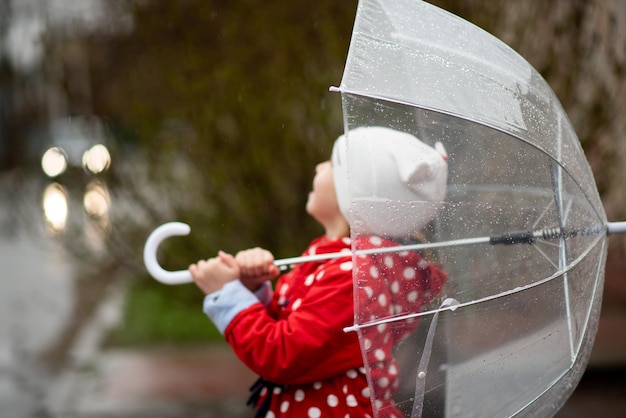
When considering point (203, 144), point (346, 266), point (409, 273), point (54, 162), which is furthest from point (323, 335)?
point (54, 162)

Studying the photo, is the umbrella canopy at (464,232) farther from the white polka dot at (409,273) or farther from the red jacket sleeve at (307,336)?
the red jacket sleeve at (307,336)

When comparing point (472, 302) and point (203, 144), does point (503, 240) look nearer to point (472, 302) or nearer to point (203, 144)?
point (472, 302)

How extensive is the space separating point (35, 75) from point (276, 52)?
4209 mm

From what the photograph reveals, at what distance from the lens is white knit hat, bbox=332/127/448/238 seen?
2.00 m

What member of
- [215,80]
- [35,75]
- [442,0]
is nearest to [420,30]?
[442,0]

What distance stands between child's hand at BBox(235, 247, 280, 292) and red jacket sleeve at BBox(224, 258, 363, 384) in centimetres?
13

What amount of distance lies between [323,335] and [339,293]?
4.5 inches

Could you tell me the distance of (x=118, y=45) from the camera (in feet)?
21.1

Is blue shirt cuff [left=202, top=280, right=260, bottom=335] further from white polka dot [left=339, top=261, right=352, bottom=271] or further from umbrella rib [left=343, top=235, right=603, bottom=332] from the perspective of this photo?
umbrella rib [left=343, top=235, right=603, bottom=332]

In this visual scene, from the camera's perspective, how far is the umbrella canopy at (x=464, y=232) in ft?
6.45

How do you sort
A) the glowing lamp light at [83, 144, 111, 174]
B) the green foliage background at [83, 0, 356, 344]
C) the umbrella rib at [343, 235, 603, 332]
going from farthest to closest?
the glowing lamp light at [83, 144, 111, 174], the green foliage background at [83, 0, 356, 344], the umbrella rib at [343, 235, 603, 332]

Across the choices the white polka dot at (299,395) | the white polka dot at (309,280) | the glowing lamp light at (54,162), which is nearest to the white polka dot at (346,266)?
the white polka dot at (309,280)

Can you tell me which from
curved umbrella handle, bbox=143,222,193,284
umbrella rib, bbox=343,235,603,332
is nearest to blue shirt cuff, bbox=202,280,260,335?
curved umbrella handle, bbox=143,222,193,284

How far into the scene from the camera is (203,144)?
5945 millimetres
